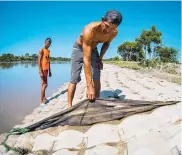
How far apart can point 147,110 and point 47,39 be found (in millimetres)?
3874

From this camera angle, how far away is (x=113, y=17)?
11.6 feet

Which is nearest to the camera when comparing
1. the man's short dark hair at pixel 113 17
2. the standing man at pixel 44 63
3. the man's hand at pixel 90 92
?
the man's short dark hair at pixel 113 17

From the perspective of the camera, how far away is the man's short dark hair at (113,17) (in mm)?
3568

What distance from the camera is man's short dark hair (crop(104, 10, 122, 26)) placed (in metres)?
3.57

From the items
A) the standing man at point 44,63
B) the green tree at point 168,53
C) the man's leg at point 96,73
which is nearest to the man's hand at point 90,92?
the man's leg at point 96,73

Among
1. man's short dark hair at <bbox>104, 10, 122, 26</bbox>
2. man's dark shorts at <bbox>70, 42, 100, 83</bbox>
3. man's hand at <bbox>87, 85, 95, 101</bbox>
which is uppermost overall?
man's short dark hair at <bbox>104, 10, 122, 26</bbox>

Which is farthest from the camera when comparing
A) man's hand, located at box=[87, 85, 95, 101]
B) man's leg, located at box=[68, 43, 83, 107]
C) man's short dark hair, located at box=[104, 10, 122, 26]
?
man's leg, located at box=[68, 43, 83, 107]

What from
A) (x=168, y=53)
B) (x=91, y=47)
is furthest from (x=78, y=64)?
(x=168, y=53)

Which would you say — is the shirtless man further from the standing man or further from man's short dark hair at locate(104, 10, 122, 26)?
the standing man

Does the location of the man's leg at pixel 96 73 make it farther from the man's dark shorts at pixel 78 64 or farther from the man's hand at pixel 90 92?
the man's hand at pixel 90 92

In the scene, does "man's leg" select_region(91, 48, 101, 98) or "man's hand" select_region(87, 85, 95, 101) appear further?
"man's leg" select_region(91, 48, 101, 98)

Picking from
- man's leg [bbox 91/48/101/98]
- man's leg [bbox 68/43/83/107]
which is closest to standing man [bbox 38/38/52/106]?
man's leg [bbox 68/43/83/107]

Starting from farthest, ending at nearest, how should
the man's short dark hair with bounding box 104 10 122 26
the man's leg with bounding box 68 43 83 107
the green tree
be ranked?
1. the green tree
2. the man's leg with bounding box 68 43 83 107
3. the man's short dark hair with bounding box 104 10 122 26

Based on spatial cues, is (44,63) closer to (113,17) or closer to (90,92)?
(90,92)
